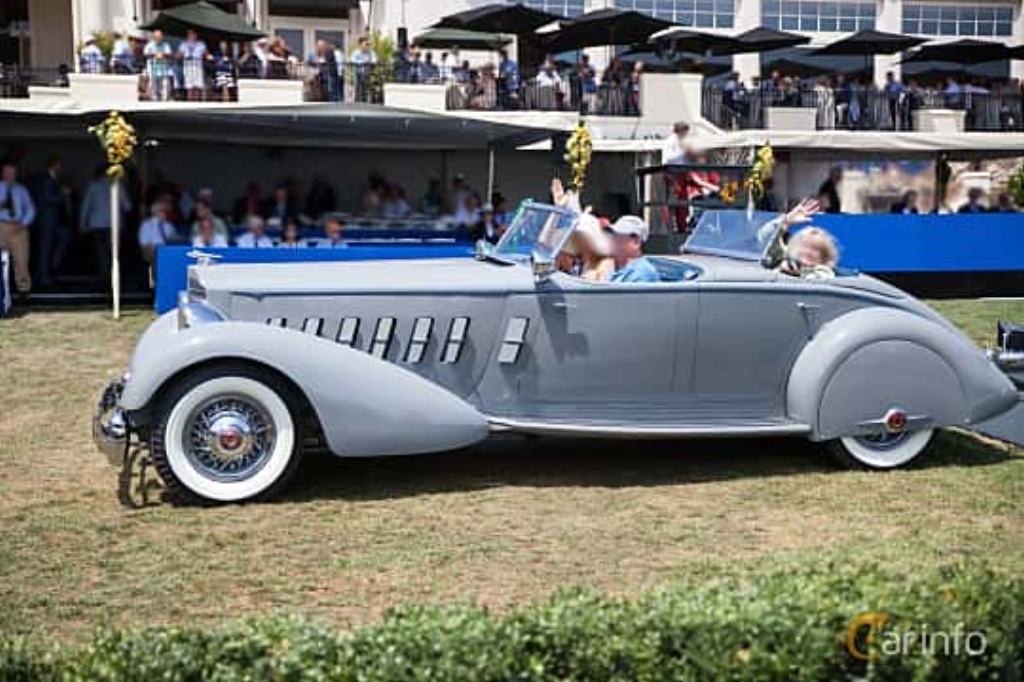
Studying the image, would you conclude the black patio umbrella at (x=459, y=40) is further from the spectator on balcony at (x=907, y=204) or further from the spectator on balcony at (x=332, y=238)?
→ the spectator on balcony at (x=907, y=204)

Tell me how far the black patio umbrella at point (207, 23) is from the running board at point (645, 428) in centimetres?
1641

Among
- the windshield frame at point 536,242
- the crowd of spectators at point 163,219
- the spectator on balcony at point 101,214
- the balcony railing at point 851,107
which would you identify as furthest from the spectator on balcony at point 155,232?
the balcony railing at point 851,107

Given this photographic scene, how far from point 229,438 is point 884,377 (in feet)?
12.1

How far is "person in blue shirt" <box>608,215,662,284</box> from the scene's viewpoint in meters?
6.98

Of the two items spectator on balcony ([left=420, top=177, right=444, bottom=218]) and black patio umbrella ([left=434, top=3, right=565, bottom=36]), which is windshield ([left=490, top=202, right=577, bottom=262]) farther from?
black patio umbrella ([left=434, top=3, right=565, bottom=36])

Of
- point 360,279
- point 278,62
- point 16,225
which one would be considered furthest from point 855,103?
point 360,279

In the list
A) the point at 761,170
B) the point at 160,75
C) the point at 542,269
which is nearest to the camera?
the point at 542,269

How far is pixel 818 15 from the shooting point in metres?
32.1

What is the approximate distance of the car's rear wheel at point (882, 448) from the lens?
23.3ft

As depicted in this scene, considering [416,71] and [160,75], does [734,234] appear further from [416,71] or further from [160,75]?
[416,71]

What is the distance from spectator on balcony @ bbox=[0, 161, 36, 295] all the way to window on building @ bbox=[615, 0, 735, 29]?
18272mm

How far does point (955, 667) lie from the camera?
133 inches

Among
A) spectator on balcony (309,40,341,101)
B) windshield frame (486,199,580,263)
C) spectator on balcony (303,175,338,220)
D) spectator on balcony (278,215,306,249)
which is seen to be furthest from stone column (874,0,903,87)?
windshield frame (486,199,580,263)

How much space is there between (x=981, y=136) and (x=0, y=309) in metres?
18.3
